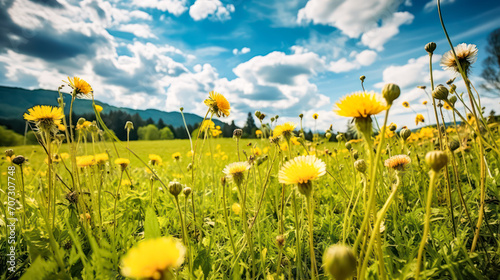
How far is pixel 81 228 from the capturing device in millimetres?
1302

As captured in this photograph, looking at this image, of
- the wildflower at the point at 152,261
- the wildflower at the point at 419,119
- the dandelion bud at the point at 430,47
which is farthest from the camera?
the wildflower at the point at 419,119

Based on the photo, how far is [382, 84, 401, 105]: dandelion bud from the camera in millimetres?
590

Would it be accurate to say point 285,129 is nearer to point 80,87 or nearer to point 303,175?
point 303,175

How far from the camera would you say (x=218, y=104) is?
1.42 m

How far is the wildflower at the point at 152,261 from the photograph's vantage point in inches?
16.3

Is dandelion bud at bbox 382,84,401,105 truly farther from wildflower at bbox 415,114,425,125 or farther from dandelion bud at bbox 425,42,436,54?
wildflower at bbox 415,114,425,125

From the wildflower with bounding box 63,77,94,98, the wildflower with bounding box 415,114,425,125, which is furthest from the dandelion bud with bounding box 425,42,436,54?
the wildflower with bounding box 415,114,425,125

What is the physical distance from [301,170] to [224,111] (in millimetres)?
851

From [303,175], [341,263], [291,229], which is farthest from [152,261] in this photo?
[291,229]

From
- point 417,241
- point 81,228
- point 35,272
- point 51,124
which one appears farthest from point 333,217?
point 51,124

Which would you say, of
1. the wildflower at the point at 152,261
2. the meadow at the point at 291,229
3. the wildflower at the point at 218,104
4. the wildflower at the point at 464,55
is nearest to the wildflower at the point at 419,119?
the meadow at the point at 291,229

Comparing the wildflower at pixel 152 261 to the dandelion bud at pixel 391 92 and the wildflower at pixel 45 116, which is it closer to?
the dandelion bud at pixel 391 92

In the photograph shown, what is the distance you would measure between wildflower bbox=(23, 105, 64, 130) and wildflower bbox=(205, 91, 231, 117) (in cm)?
76

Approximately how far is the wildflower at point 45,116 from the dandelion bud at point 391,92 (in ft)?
4.59
